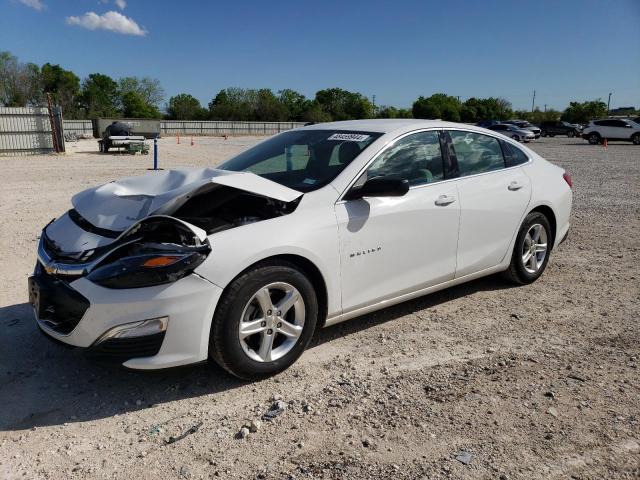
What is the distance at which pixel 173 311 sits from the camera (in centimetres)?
293

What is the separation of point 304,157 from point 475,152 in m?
1.57

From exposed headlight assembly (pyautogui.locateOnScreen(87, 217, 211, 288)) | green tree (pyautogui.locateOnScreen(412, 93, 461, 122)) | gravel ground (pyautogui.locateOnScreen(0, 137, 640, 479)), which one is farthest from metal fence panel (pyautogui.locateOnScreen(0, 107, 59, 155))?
green tree (pyautogui.locateOnScreen(412, 93, 461, 122))

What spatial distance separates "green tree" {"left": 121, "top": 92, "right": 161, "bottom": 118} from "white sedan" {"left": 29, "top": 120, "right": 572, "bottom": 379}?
93.6 m

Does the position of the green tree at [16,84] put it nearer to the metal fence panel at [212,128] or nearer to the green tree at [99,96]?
the green tree at [99,96]

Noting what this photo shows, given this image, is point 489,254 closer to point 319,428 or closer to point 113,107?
point 319,428

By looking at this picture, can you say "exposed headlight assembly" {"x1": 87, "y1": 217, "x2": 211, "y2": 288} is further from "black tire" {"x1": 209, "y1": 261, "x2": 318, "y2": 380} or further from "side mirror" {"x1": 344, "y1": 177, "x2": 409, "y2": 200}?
"side mirror" {"x1": 344, "y1": 177, "x2": 409, "y2": 200}

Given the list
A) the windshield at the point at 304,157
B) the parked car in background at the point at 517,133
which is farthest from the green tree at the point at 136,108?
the windshield at the point at 304,157

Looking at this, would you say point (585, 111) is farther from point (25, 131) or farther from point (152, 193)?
point (152, 193)

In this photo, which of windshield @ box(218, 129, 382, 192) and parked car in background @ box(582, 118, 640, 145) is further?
parked car in background @ box(582, 118, 640, 145)

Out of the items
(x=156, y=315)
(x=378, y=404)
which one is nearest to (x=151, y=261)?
(x=156, y=315)

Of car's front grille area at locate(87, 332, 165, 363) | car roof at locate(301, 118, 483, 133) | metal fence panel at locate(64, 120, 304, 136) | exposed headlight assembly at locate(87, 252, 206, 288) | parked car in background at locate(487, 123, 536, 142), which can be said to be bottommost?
car's front grille area at locate(87, 332, 165, 363)

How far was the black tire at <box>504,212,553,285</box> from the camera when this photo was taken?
493cm

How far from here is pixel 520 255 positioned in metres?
4.98

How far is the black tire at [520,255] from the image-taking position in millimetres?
4934
